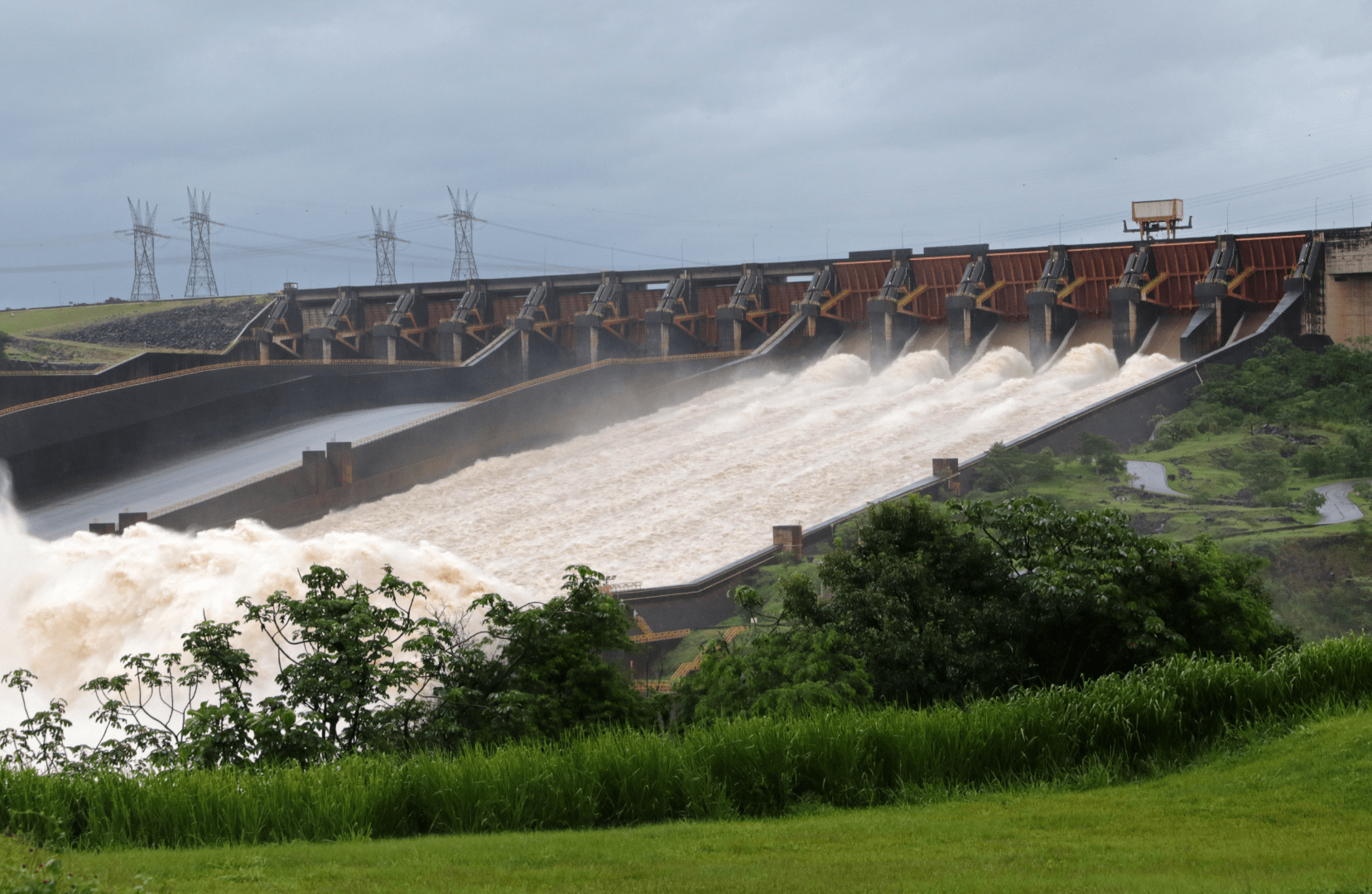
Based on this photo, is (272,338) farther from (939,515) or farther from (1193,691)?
(1193,691)

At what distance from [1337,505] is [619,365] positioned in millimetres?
19394

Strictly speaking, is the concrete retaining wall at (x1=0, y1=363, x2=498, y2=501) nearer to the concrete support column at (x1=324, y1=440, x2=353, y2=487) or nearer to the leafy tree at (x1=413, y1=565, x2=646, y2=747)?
the concrete support column at (x1=324, y1=440, x2=353, y2=487)

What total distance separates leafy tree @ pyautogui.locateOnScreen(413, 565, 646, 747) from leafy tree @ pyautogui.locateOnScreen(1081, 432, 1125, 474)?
57.3 feet

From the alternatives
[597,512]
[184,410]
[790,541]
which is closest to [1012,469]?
[790,541]

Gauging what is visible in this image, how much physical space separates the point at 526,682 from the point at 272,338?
4291 centimetres

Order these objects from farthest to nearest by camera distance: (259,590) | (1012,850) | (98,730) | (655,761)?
(259,590), (98,730), (655,761), (1012,850)

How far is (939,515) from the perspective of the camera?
1284 cm

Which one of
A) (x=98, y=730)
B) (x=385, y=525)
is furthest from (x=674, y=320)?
(x=98, y=730)

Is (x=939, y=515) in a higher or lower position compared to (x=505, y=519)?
higher

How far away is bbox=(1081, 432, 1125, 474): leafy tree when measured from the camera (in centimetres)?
2641

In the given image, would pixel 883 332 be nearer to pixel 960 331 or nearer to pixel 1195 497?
pixel 960 331

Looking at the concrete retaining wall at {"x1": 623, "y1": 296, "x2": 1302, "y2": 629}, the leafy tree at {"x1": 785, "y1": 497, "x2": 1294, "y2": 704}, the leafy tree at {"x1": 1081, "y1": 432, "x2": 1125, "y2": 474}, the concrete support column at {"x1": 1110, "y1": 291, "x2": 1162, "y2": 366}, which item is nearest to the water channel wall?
the concrete support column at {"x1": 1110, "y1": 291, "x2": 1162, "y2": 366}

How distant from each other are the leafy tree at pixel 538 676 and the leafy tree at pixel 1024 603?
2098mm

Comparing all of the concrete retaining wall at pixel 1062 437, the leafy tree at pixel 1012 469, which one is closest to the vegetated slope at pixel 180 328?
the concrete retaining wall at pixel 1062 437
